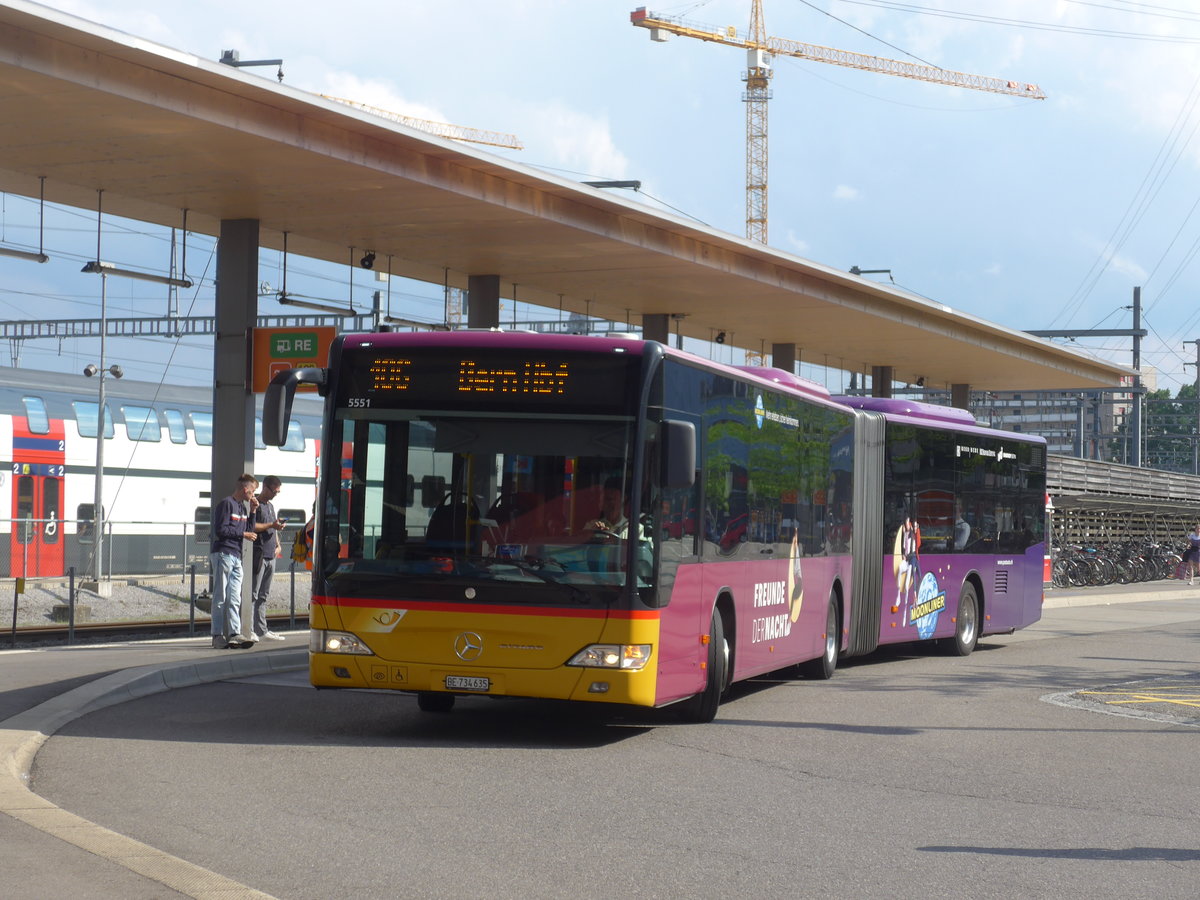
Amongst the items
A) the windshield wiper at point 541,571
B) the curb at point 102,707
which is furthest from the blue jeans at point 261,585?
the windshield wiper at point 541,571

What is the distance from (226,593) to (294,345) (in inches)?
171

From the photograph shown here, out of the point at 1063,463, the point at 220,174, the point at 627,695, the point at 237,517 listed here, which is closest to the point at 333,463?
the point at 627,695

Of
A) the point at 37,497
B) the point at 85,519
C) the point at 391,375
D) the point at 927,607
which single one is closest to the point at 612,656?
the point at 391,375

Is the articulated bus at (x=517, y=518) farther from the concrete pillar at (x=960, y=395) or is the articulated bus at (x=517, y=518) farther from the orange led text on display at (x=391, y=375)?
the concrete pillar at (x=960, y=395)

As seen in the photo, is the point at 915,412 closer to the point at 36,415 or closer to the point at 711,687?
the point at 711,687

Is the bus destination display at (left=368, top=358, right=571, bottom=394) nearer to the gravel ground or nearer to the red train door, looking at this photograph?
the gravel ground

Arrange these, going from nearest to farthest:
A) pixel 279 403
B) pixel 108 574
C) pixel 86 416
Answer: pixel 279 403 → pixel 108 574 → pixel 86 416

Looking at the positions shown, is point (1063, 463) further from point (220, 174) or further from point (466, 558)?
point (466, 558)

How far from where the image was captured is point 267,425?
11.2 metres

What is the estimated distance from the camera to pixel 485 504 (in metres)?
10.8

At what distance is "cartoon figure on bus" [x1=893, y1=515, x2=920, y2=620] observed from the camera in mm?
18547

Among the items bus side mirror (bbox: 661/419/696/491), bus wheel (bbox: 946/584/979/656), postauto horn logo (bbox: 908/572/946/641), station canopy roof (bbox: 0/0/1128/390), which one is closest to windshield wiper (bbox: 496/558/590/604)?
bus side mirror (bbox: 661/419/696/491)

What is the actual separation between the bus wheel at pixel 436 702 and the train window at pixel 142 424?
94.2 ft

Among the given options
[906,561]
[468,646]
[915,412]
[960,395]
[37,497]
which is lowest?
[468,646]
